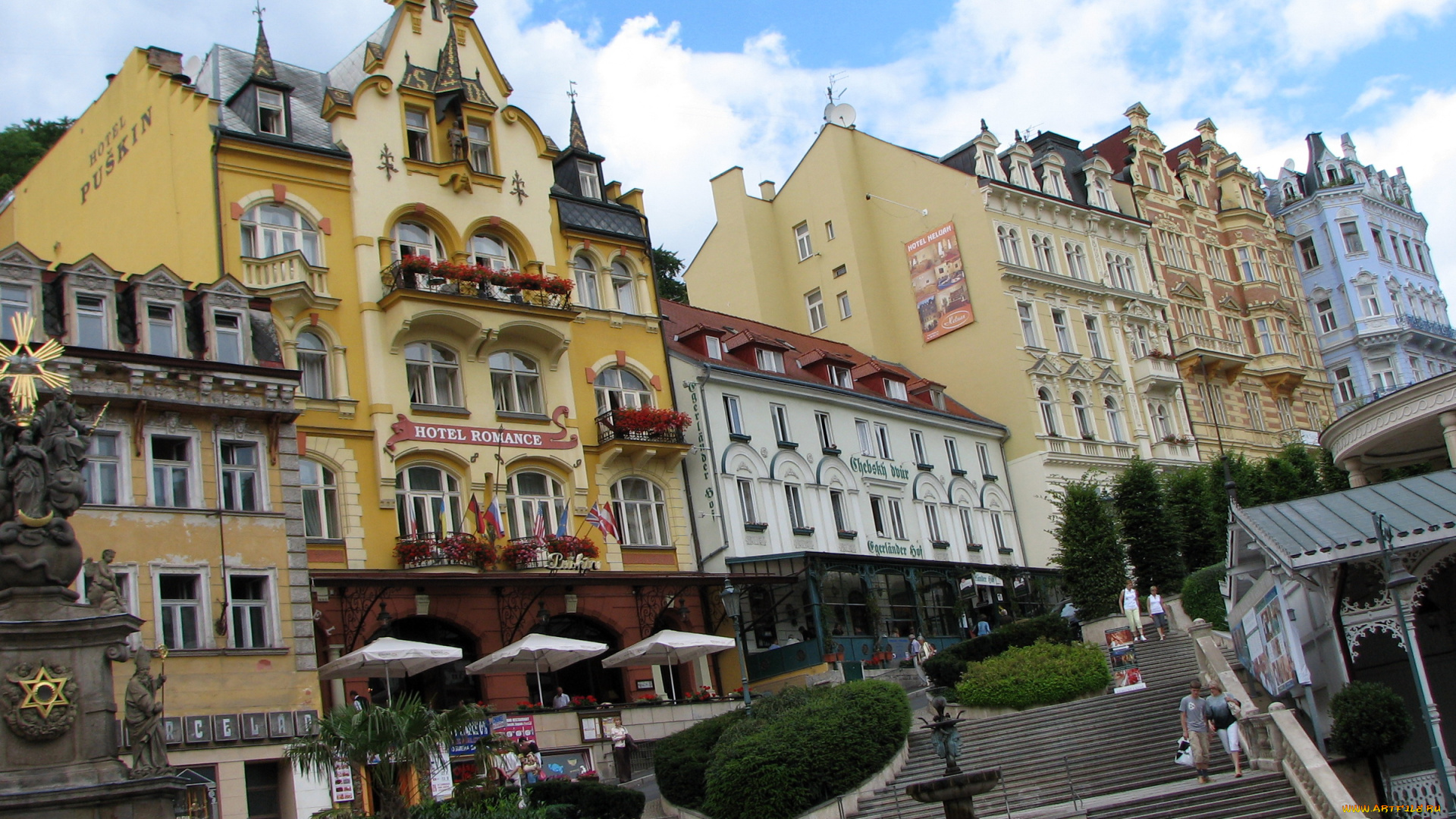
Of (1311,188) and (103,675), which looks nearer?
(103,675)

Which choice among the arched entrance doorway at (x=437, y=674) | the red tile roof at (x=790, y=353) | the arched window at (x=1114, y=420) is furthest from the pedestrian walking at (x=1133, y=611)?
the arched window at (x=1114, y=420)

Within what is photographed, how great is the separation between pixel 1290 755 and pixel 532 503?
20.6 meters

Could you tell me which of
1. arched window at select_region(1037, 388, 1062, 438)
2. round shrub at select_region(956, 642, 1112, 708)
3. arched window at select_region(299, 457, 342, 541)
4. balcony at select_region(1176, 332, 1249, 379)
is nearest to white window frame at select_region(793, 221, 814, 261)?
arched window at select_region(1037, 388, 1062, 438)

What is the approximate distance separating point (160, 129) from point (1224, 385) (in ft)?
147

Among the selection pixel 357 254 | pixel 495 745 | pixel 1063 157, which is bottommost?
pixel 495 745

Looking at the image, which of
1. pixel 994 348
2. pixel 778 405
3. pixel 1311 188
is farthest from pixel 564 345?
pixel 1311 188

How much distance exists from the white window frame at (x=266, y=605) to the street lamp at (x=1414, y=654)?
19259 mm

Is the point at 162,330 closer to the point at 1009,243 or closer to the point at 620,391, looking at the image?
the point at 620,391

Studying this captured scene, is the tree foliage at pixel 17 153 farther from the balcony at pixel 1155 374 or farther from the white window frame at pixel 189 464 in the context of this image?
the balcony at pixel 1155 374

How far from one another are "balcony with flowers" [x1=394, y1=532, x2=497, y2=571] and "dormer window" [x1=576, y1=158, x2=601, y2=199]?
12.8m

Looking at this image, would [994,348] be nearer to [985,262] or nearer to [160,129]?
[985,262]

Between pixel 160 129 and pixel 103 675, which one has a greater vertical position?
pixel 160 129

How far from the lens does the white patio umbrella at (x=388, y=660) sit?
28.7m

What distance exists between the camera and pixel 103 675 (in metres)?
16.6
